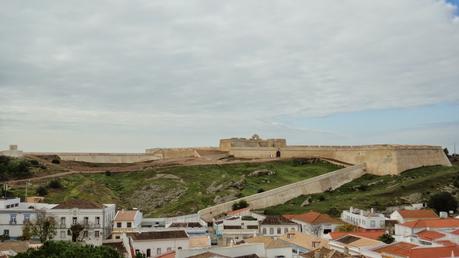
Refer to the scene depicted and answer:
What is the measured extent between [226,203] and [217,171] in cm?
2001

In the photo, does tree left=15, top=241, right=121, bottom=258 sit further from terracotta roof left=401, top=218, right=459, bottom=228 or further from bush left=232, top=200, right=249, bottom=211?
bush left=232, top=200, right=249, bottom=211

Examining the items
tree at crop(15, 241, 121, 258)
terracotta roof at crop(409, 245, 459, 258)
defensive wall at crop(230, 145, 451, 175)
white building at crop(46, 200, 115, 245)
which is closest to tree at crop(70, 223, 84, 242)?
white building at crop(46, 200, 115, 245)

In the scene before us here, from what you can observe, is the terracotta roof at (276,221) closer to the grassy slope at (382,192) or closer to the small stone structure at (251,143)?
the grassy slope at (382,192)

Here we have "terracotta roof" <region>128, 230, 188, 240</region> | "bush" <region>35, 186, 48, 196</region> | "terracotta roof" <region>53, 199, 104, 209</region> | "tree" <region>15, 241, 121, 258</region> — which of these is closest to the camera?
"tree" <region>15, 241, 121, 258</region>

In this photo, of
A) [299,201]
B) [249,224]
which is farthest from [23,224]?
[299,201]

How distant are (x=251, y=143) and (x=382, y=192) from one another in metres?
44.5

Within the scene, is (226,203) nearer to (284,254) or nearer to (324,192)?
(324,192)

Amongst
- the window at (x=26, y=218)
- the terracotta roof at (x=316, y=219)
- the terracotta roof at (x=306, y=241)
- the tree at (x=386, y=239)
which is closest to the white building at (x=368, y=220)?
the terracotta roof at (x=316, y=219)

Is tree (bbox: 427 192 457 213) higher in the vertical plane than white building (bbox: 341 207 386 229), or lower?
higher

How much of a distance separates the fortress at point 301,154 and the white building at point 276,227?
3739 centimetres

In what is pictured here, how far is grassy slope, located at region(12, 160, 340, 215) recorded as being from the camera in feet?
219

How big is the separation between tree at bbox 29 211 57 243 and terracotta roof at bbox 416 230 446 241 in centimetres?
3046

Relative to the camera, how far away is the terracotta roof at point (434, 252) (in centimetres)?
3089

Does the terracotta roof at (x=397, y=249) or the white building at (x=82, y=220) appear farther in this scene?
the white building at (x=82, y=220)
